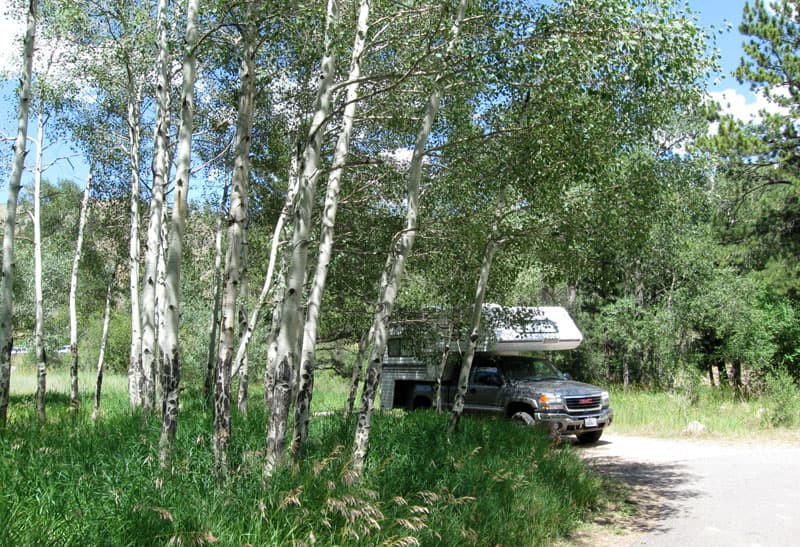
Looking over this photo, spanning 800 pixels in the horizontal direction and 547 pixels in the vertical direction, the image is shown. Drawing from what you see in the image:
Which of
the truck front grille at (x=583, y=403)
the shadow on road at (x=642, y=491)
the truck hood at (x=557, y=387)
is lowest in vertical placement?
the shadow on road at (x=642, y=491)

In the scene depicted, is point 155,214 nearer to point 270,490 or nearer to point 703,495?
point 270,490

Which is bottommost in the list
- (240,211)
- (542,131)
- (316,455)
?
(316,455)

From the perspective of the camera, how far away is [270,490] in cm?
504

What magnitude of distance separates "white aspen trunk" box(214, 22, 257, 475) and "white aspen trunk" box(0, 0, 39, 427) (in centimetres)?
401

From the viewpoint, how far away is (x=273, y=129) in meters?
14.1

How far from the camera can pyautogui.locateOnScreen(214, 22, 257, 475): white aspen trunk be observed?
6.09 m

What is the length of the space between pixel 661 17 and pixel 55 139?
15616 millimetres

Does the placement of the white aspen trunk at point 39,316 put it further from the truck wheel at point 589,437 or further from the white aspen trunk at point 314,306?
the truck wheel at point 589,437

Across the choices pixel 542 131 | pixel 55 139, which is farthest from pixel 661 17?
pixel 55 139

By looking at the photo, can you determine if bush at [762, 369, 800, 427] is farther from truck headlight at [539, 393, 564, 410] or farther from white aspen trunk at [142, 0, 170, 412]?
white aspen trunk at [142, 0, 170, 412]

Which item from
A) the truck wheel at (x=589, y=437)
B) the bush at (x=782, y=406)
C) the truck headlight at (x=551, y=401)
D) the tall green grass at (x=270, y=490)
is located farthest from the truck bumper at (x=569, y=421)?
the bush at (x=782, y=406)

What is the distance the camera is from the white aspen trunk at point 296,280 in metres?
6.38

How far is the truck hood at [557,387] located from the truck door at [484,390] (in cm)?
45

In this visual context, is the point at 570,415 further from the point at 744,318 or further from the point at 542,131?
the point at 744,318
